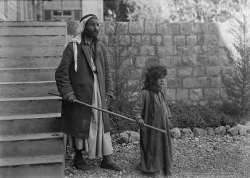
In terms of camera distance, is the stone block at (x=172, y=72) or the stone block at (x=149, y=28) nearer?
the stone block at (x=149, y=28)

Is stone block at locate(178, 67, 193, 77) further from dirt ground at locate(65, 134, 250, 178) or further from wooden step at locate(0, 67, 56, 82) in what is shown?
wooden step at locate(0, 67, 56, 82)

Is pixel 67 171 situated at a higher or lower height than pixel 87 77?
lower

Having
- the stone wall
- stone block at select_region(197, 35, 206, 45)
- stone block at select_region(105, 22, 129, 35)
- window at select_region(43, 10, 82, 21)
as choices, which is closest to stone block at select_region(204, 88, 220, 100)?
the stone wall

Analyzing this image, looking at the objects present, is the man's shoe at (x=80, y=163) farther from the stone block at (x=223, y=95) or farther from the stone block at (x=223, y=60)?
the stone block at (x=223, y=60)

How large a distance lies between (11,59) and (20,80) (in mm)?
630

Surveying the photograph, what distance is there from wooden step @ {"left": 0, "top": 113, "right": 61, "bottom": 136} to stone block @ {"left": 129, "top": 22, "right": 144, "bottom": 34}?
3574 millimetres

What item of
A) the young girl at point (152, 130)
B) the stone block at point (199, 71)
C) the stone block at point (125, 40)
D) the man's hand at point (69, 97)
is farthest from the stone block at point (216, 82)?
the man's hand at point (69, 97)

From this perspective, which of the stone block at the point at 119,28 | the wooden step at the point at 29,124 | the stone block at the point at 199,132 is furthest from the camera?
the stone block at the point at 119,28

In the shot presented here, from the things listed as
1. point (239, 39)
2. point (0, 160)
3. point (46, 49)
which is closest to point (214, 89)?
point (239, 39)

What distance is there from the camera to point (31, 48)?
6215 mm

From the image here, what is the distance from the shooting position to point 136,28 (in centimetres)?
745

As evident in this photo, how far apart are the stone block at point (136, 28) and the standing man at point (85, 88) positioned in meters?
3.37

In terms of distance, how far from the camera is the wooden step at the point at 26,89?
5062mm

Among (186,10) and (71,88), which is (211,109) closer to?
(71,88)
